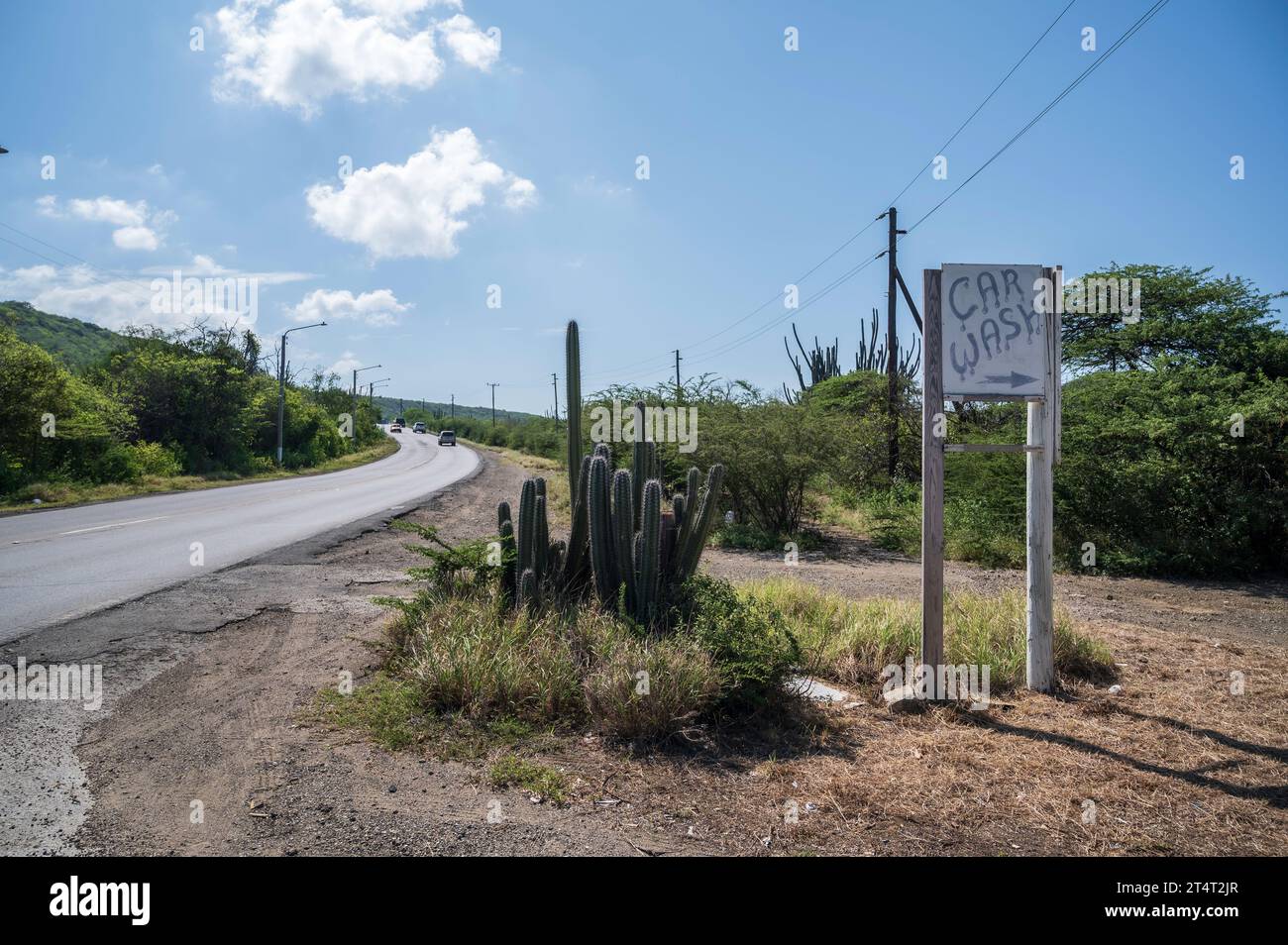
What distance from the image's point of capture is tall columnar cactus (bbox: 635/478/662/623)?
219 inches

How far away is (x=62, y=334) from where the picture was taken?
67000 millimetres

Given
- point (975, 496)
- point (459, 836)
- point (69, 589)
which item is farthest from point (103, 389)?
point (459, 836)

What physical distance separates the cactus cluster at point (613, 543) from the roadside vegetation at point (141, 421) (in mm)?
17634

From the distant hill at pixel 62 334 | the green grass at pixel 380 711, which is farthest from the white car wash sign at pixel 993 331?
the distant hill at pixel 62 334

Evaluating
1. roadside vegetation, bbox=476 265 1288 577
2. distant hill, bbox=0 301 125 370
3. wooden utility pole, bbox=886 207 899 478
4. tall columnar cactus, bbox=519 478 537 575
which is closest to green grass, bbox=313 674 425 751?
tall columnar cactus, bbox=519 478 537 575

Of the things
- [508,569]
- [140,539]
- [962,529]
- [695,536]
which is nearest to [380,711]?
[508,569]

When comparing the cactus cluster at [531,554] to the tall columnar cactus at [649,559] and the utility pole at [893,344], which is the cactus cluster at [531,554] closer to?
the tall columnar cactus at [649,559]

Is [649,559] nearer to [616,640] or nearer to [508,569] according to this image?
[616,640]

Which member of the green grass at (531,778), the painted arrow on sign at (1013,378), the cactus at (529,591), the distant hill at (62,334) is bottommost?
the green grass at (531,778)

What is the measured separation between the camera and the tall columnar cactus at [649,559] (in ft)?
18.3

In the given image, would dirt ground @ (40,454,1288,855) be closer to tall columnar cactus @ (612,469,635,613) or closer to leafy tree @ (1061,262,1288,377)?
tall columnar cactus @ (612,469,635,613)

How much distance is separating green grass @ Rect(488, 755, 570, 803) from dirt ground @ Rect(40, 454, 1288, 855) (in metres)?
0.09

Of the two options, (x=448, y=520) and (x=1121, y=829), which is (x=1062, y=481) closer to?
(x=1121, y=829)
